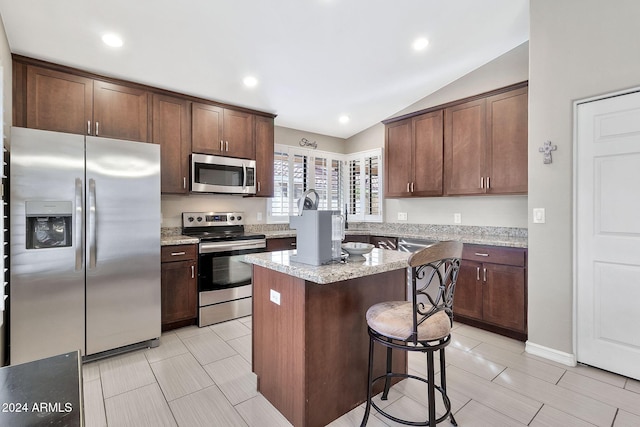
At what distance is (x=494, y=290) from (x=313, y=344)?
2239 millimetres

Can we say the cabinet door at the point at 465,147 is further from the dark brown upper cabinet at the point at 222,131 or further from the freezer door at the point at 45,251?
the freezer door at the point at 45,251

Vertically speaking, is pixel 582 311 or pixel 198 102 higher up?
pixel 198 102

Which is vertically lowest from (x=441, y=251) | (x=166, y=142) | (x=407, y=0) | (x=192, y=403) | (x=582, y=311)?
(x=192, y=403)

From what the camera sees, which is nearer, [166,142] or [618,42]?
[618,42]

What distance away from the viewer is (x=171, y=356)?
260cm

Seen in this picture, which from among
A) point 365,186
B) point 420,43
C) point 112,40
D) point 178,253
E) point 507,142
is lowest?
point 178,253

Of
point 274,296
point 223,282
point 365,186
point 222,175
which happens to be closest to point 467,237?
point 365,186

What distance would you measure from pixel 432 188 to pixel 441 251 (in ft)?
8.57

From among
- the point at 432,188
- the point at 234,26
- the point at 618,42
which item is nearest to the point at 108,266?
the point at 234,26

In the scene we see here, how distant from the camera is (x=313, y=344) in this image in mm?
1637

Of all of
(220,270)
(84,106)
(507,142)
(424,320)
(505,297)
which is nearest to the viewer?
(424,320)

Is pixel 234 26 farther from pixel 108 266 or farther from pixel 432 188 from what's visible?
pixel 432 188

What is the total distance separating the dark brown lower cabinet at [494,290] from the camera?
9.30 feet

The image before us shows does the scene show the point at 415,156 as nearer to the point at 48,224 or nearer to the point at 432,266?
the point at 432,266
